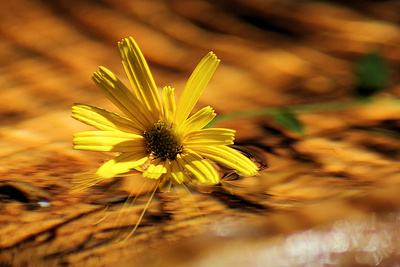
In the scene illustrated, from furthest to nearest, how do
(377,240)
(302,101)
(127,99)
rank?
(302,101), (127,99), (377,240)

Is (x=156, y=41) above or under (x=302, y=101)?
above

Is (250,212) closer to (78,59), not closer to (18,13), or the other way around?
(78,59)

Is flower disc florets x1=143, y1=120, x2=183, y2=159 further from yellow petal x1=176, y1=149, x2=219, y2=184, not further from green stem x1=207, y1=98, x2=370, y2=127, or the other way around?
green stem x1=207, y1=98, x2=370, y2=127

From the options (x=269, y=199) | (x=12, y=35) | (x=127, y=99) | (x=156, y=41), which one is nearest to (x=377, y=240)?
(x=269, y=199)

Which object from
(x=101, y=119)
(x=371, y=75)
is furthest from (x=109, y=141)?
(x=371, y=75)


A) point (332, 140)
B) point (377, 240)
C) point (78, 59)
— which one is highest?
point (78, 59)

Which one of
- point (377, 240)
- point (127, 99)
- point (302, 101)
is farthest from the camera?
point (302, 101)

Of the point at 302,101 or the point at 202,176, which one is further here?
the point at 302,101

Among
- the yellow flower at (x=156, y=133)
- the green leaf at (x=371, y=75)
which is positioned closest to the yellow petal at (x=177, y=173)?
the yellow flower at (x=156, y=133)

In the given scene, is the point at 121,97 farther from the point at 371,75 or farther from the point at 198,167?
the point at 371,75
